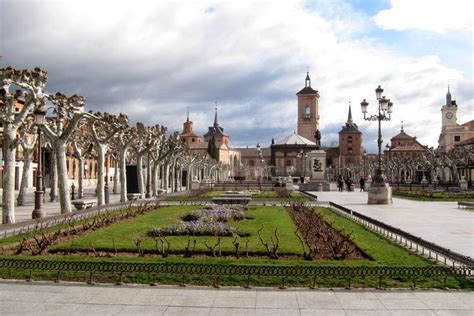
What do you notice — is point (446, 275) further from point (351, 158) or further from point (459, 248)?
point (351, 158)

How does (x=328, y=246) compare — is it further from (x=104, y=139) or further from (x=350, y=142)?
(x=350, y=142)

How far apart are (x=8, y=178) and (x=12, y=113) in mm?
2605

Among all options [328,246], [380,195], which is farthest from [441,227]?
[380,195]

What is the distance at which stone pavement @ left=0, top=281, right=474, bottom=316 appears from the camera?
25.4 feet

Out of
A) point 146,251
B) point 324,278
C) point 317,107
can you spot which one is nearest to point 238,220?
point 146,251

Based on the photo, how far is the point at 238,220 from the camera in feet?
68.2

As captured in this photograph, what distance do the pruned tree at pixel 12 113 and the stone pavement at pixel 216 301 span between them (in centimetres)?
1045

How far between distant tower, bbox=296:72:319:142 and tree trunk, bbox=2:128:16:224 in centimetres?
12721

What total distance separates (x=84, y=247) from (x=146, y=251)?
1777 millimetres

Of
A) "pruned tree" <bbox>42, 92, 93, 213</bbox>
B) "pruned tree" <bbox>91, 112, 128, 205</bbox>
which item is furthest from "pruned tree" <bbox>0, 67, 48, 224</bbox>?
"pruned tree" <bbox>91, 112, 128, 205</bbox>

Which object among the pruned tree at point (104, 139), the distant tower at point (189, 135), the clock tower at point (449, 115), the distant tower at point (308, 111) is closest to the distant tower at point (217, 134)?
the distant tower at point (189, 135)

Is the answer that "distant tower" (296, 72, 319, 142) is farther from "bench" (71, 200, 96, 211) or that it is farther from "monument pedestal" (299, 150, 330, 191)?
"bench" (71, 200, 96, 211)

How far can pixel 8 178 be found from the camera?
744 inches

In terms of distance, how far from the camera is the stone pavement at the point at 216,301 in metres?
7.75
